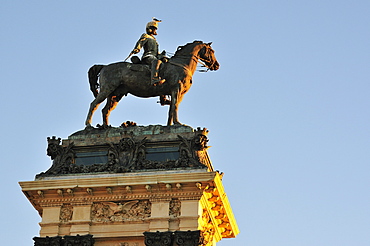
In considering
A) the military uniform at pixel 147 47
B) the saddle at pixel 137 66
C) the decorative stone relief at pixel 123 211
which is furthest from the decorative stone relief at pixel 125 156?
the military uniform at pixel 147 47

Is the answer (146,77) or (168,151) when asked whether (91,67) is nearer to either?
(146,77)

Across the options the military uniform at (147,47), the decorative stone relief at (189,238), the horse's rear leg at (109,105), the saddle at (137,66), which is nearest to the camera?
the decorative stone relief at (189,238)

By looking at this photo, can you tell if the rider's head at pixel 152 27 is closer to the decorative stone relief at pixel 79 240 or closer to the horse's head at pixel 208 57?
the horse's head at pixel 208 57

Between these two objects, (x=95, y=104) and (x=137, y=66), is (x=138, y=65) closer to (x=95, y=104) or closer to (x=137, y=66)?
(x=137, y=66)

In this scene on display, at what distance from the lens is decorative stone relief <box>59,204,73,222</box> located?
122 feet

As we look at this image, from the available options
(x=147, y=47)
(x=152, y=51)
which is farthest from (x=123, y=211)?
(x=147, y=47)

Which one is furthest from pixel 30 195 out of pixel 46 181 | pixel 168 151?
pixel 168 151

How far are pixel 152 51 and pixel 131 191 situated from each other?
723 centimetres

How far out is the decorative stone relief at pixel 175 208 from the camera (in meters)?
36.5

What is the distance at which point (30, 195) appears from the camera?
37.9 meters

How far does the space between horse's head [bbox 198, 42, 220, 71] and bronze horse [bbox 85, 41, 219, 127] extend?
0.48 meters

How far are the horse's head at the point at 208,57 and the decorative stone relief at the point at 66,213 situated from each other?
29.7ft

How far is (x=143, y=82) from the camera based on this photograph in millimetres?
40188

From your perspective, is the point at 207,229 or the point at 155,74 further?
the point at 155,74
